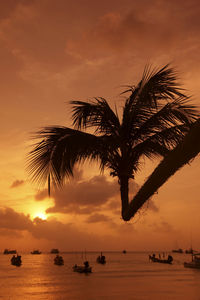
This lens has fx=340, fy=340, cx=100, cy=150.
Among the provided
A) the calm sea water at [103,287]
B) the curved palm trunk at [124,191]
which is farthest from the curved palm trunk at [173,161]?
the calm sea water at [103,287]

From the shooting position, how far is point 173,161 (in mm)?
2188

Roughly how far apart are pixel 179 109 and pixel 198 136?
2.30m

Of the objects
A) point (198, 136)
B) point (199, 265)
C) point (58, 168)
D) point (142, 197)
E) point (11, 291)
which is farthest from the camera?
point (199, 265)

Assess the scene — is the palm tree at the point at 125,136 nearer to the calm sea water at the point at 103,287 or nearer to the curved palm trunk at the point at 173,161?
the curved palm trunk at the point at 173,161

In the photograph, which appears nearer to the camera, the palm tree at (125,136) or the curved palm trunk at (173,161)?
the curved palm trunk at (173,161)

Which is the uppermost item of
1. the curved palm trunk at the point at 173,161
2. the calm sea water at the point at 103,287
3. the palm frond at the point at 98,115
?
the palm frond at the point at 98,115

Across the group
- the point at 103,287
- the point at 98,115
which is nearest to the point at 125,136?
the point at 98,115

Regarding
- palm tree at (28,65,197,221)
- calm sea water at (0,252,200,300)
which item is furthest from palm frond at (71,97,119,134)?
calm sea water at (0,252,200,300)

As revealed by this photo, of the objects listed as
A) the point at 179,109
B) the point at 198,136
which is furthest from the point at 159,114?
the point at 198,136

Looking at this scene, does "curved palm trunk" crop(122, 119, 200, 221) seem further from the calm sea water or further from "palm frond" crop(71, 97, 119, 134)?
the calm sea water

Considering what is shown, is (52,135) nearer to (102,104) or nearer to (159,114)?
(102,104)

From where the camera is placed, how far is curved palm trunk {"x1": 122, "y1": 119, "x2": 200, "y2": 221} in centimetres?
191

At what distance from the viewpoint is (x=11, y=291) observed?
55469 millimetres

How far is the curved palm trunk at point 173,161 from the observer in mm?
1907
